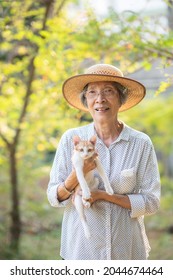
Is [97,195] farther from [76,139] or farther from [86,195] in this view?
[76,139]

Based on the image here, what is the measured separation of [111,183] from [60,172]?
10.7 inches

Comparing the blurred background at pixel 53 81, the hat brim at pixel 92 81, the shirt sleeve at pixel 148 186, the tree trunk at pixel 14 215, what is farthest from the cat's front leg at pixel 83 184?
the tree trunk at pixel 14 215

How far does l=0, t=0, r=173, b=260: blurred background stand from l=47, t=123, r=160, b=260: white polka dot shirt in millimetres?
1113

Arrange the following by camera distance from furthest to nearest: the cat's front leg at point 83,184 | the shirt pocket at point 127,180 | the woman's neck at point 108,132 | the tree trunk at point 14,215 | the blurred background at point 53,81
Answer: the tree trunk at point 14,215, the blurred background at point 53,81, the woman's neck at point 108,132, the shirt pocket at point 127,180, the cat's front leg at point 83,184

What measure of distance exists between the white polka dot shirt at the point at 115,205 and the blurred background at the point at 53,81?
1.11 metres

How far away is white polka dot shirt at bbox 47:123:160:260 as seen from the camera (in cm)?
273

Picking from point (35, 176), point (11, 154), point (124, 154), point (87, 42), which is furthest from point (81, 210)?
point (35, 176)

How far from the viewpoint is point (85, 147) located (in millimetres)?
2627

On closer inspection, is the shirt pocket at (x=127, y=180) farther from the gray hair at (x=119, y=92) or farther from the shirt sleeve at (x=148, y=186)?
the gray hair at (x=119, y=92)

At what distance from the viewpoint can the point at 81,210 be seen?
105 inches

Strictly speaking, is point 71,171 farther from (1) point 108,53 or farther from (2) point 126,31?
(1) point 108,53

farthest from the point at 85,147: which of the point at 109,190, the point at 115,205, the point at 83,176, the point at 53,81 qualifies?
the point at 53,81

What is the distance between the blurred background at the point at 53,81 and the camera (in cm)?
490

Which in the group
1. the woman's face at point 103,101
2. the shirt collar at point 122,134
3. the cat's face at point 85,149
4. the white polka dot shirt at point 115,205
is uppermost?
the woman's face at point 103,101
